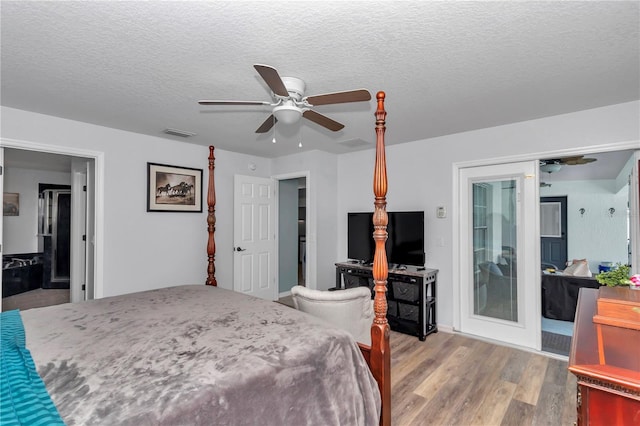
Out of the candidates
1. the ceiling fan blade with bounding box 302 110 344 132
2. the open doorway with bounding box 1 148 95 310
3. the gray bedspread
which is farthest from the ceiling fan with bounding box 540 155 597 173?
the open doorway with bounding box 1 148 95 310

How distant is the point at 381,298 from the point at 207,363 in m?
1.05

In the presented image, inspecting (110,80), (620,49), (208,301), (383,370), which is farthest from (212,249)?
(620,49)

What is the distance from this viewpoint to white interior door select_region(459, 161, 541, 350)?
3455 mm

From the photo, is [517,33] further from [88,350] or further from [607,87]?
[88,350]

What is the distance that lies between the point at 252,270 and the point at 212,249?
5.74 feet

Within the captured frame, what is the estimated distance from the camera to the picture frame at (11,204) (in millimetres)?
6049

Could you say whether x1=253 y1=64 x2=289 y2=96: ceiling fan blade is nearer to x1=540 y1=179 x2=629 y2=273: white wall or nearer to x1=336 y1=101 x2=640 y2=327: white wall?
x1=336 y1=101 x2=640 y2=327: white wall

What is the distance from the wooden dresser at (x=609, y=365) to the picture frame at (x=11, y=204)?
8462 mm

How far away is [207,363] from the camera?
136 cm

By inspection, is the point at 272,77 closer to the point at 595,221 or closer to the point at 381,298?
the point at 381,298

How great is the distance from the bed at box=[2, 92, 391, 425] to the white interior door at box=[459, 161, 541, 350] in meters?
2.39

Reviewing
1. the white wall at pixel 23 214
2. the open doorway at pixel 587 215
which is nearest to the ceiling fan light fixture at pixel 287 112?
the open doorway at pixel 587 215

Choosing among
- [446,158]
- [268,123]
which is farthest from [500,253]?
[268,123]

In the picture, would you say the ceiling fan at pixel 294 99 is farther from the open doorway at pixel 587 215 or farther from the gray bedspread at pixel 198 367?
the open doorway at pixel 587 215
